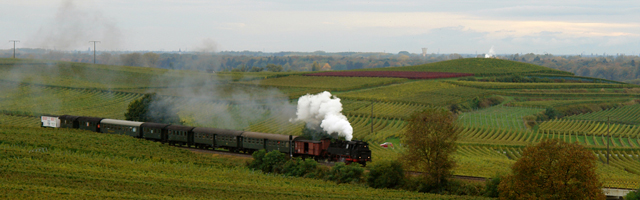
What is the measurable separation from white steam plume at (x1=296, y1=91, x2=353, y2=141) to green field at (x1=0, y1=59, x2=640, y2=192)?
18.0 ft

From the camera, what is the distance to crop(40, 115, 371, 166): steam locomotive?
155ft

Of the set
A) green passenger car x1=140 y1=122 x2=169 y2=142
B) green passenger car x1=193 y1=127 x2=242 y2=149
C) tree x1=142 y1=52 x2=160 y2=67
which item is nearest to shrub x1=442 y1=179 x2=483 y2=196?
green passenger car x1=193 y1=127 x2=242 y2=149

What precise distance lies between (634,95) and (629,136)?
167 feet

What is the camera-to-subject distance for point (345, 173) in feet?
144

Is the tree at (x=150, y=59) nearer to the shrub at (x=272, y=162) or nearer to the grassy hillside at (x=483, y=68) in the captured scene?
the grassy hillside at (x=483, y=68)

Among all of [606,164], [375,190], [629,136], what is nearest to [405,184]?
[375,190]

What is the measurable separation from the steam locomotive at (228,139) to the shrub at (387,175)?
11.4 feet

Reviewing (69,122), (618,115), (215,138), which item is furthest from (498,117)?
(69,122)

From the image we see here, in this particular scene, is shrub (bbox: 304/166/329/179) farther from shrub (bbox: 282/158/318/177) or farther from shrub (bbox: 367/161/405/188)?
shrub (bbox: 367/161/405/188)

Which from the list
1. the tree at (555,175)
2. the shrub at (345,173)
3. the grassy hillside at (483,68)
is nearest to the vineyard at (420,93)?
the grassy hillside at (483,68)

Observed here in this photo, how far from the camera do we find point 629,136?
80.4m

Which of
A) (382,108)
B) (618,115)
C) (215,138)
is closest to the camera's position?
(215,138)

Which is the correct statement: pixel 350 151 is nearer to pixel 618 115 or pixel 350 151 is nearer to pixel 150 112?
pixel 150 112

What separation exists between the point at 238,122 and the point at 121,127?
21458 mm
